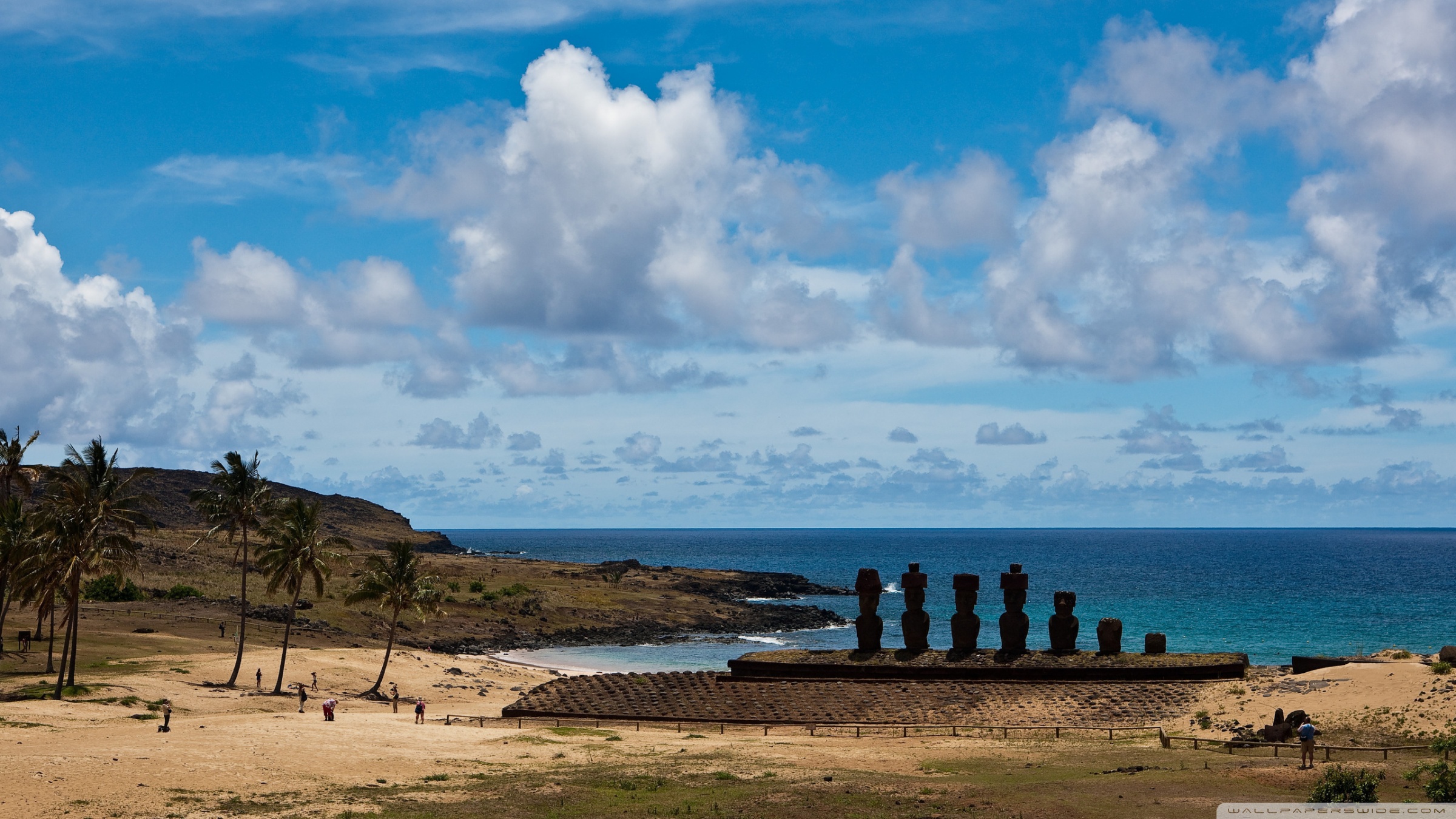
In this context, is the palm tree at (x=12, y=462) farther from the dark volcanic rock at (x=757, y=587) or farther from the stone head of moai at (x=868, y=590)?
the dark volcanic rock at (x=757, y=587)

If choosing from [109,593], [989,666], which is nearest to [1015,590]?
[989,666]

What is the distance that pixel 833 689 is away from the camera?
5022 centimetres

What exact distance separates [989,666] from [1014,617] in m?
3.18

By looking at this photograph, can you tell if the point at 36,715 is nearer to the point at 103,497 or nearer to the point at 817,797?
the point at 103,497

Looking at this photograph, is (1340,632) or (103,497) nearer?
(103,497)

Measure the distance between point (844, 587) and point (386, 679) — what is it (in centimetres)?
10617

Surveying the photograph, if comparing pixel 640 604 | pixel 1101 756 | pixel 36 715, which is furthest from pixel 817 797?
pixel 640 604

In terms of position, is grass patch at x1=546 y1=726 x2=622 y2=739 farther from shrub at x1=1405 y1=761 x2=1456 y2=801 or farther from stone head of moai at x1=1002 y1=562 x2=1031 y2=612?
shrub at x1=1405 y1=761 x2=1456 y2=801

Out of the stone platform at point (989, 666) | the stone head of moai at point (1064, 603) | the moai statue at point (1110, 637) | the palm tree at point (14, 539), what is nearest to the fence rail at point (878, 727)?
the stone platform at point (989, 666)

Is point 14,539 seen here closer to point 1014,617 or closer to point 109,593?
point 109,593

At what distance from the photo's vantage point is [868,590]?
5769 centimetres

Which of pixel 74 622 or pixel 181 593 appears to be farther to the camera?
pixel 181 593

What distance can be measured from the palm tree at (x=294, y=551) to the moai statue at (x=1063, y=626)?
1313 inches

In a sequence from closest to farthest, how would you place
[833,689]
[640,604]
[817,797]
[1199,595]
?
[817,797] < [833,689] < [640,604] < [1199,595]
